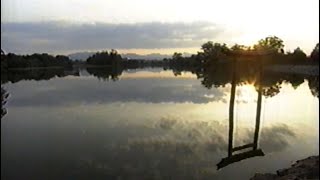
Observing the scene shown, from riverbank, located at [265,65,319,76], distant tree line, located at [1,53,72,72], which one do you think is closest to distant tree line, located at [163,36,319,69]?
riverbank, located at [265,65,319,76]

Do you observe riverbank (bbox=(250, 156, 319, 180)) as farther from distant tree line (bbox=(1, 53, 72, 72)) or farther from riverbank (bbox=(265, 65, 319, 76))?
distant tree line (bbox=(1, 53, 72, 72))

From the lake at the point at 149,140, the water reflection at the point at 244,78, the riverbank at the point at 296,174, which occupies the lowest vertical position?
the water reflection at the point at 244,78

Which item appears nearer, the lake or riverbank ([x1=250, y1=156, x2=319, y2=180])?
riverbank ([x1=250, y1=156, x2=319, y2=180])

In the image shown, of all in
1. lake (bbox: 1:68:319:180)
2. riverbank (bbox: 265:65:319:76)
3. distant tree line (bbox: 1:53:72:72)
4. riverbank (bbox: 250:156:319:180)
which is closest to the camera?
riverbank (bbox: 250:156:319:180)

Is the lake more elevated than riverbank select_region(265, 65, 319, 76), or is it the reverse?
the lake

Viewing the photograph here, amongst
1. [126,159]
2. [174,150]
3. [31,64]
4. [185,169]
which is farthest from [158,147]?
[31,64]

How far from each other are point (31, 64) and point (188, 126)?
273 ft

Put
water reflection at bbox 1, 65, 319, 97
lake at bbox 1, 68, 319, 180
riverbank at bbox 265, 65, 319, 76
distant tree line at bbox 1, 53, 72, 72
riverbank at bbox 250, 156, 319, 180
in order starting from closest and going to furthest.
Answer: riverbank at bbox 250, 156, 319, 180 < lake at bbox 1, 68, 319, 180 < water reflection at bbox 1, 65, 319, 97 < riverbank at bbox 265, 65, 319, 76 < distant tree line at bbox 1, 53, 72, 72

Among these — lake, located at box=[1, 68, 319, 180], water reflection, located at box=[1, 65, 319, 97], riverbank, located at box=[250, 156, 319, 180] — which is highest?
riverbank, located at box=[250, 156, 319, 180]

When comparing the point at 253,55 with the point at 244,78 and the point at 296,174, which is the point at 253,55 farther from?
the point at 244,78

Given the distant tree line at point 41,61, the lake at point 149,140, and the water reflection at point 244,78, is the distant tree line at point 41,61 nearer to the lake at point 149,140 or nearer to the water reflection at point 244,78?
the water reflection at point 244,78

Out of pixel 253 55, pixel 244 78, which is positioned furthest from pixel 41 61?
pixel 253 55

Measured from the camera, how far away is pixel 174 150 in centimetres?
1370

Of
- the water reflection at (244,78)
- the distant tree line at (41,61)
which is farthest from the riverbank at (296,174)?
the distant tree line at (41,61)
